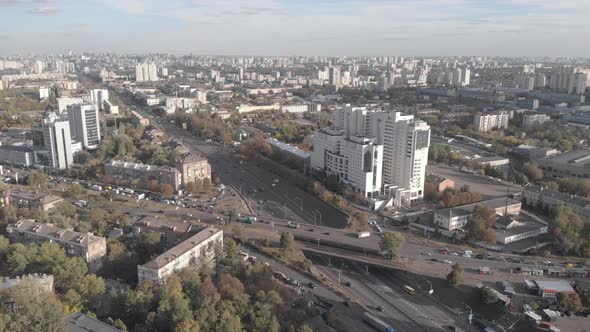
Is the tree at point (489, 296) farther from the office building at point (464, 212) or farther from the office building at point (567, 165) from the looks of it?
the office building at point (567, 165)

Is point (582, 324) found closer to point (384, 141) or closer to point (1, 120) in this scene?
point (384, 141)

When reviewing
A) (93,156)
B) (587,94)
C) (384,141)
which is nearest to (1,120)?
(93,156)

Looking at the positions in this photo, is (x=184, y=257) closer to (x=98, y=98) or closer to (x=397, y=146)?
(x=397, y=146)

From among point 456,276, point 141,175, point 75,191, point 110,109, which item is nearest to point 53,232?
point 75,191

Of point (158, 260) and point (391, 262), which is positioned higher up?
point (158, 260)

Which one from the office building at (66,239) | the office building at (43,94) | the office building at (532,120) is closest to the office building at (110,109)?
the office building at (43,94)

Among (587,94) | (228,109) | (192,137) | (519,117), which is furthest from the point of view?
(587,94)

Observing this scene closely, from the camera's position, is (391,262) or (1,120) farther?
(1,120)
